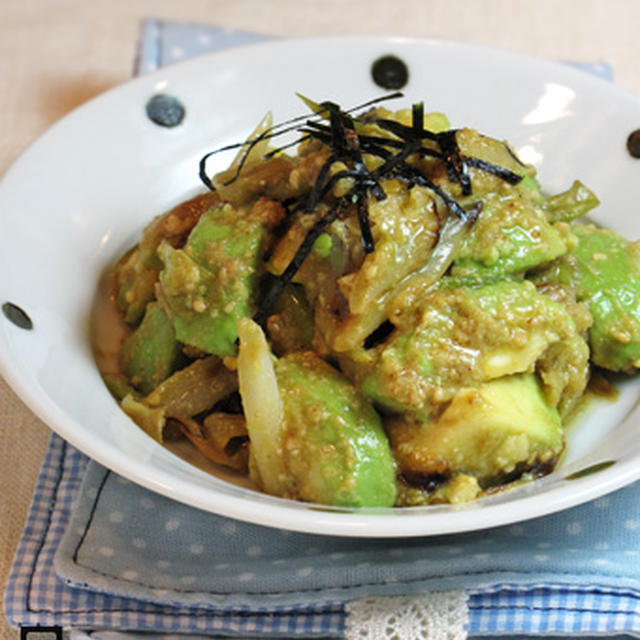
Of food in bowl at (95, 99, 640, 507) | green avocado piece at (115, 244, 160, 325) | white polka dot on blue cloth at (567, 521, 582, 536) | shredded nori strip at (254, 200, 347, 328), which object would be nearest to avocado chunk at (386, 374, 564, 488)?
food in bowl at (95, 99, 640, 507)

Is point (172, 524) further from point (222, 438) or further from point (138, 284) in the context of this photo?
point (138, 284)

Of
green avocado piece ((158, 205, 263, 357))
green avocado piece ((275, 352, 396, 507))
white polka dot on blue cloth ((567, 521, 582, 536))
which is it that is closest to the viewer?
green avocado piece ((275, 352, 396, 507))

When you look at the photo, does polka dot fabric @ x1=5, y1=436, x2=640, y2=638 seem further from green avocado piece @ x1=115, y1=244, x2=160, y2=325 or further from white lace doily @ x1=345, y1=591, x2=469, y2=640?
green avocado piece @ x1=115, y1=244, x2=160, y2=325

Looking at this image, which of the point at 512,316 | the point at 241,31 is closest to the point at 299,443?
the point at 512,316

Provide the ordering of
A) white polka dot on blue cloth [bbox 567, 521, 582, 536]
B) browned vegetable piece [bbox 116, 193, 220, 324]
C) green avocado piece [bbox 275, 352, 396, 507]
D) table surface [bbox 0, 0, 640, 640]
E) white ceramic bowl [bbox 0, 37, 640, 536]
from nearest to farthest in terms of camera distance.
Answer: white ceramic bowl [bbox 0, 37, 640, 536], green avocado piece [bbox 275, 352, 396, 507], white polka dot on blue cloth [bbox 567, 521, 582, 536], browned vegetable piece [bbox 116, 193, 220, 324], table surface [bbox 0, 0, 640, 640]

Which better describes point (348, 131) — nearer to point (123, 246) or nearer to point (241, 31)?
point (123, 246)

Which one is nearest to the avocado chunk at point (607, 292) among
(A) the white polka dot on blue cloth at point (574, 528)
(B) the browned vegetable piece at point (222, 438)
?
(A) the white polka dot on blue cloth at point (574, 528)
